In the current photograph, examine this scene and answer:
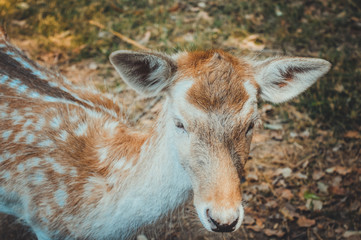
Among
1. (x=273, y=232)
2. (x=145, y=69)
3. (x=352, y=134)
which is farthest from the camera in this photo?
(x=352, y=134)

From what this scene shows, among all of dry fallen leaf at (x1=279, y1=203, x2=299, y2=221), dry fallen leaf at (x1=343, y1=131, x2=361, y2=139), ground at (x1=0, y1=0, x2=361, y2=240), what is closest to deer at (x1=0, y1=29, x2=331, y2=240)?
ground at (x1=0, y1=0, x2=361, y2=240)

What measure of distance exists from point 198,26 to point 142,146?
3.56 metres

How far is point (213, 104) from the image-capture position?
217 centimetres

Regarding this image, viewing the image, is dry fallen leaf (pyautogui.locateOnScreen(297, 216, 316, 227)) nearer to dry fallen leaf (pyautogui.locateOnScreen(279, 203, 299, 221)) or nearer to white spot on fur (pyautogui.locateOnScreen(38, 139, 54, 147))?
dry fallen leaf (pyautogui.locateOnScreen(279, 203, 299, 221))

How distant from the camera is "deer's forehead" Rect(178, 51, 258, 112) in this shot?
2.19 m

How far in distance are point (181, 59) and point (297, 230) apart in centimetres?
210

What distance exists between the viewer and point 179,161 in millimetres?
2301

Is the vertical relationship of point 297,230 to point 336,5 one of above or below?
below

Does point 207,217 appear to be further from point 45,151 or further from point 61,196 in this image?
point 45,151

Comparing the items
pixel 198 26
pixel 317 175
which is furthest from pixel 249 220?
pixel 198 26

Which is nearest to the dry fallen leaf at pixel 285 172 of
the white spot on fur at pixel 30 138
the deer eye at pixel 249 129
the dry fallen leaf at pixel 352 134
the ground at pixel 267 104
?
the ground at pixel 267 104

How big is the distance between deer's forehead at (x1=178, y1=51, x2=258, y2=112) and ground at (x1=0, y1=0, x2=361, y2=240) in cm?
92

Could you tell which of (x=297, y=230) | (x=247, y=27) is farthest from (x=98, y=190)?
(x=247, y=27)

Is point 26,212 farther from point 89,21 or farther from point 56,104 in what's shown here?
point 89,21
